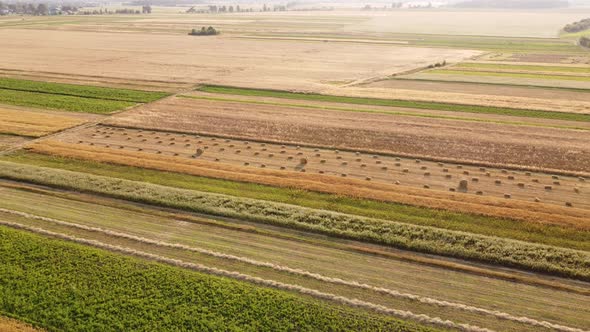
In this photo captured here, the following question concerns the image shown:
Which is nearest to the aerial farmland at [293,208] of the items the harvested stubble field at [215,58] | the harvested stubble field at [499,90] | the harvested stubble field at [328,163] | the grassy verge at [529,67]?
the harvested stubble field at [328,163]

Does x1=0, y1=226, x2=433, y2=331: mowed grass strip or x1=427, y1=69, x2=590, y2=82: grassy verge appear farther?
x1=427, y1=69, x2=590, y2=82: grassy verge

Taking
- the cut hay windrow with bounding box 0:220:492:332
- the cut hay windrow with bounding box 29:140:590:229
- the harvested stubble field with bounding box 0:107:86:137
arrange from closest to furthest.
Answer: the cut hay windrow with bounding box 0:220:492:332, the cut hay windrow with bounding box 29:140:590:229, the harvested stubble field with bounding box 0:107:86:137

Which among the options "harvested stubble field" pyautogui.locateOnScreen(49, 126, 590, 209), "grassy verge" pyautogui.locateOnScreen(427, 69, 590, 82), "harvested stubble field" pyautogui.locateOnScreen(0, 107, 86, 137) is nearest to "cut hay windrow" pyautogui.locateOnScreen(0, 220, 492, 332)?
"harvested stubble field" pyautogui.locateOnScreen(49, 126, 590, 209)

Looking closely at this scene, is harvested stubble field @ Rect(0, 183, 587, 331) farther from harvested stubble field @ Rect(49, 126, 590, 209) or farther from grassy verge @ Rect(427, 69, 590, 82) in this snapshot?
grassy verge @ Rect(427, 69, 590, 82)

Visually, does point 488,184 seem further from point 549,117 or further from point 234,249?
point 549,117

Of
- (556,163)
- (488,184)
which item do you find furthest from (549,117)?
(488,184)

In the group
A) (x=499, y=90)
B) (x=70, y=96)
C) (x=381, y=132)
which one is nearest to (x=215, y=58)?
(x=70, y=96)
